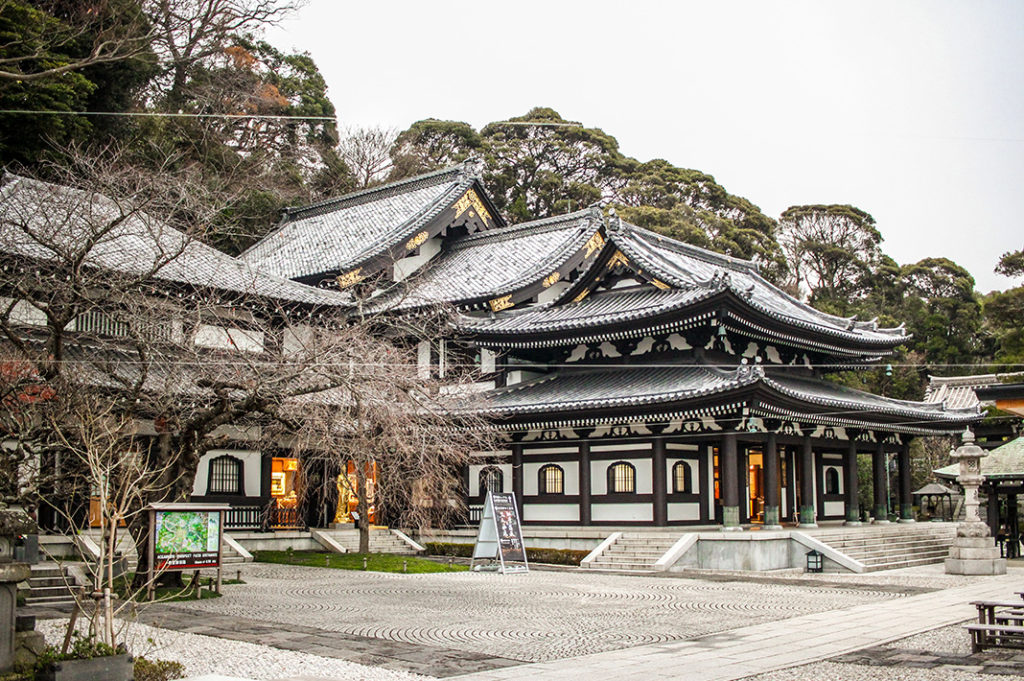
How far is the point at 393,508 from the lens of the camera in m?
34.2

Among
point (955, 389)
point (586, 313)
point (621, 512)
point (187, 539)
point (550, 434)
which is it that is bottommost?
point (621, 512)

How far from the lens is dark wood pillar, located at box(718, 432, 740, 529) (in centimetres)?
2819

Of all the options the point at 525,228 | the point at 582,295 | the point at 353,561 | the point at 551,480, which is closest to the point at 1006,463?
the point at 551,480

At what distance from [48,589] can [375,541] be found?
1417 centimetres

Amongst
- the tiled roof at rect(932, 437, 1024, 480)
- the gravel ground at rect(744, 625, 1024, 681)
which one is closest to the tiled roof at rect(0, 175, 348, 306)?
the gravel ground at rect(744, 625, 1024, 681)

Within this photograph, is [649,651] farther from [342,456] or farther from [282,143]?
[282,143]

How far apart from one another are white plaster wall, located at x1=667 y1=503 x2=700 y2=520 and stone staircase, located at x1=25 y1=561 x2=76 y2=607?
1717 centimetres

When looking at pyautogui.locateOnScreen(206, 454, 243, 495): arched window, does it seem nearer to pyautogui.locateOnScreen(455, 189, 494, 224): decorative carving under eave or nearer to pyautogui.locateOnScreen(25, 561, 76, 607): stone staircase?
Answer: pyautogui.locateOnScreen(25, 561, 76, 607): stone staircase

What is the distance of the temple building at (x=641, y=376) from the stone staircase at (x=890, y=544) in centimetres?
163

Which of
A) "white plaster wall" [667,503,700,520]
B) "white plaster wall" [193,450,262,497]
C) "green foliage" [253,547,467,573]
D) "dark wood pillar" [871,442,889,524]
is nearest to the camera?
"green foliage" [253,547,467,573]

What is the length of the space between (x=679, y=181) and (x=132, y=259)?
48342 millimetres

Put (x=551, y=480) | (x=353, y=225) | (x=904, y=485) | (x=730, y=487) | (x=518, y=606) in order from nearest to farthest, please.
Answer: (x=518, y=606) < (x=730, y=487) < (x=551, y=480) < (x=904, y=485) < (x=353, y=225)

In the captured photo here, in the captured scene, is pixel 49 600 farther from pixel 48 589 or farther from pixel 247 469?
pixel 247 469

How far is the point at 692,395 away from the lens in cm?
2736
